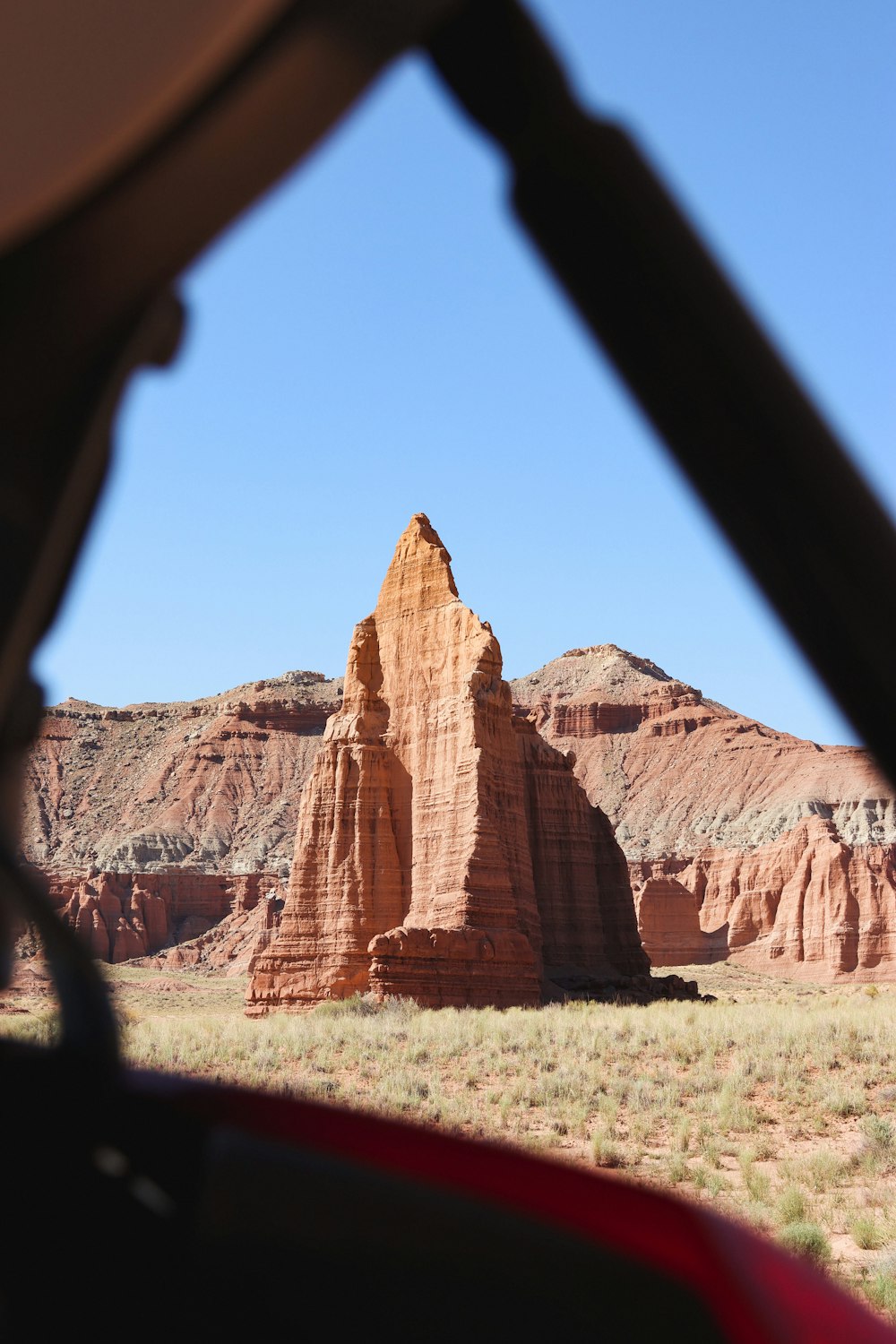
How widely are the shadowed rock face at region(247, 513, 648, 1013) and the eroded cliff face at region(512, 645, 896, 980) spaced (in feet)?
31.3

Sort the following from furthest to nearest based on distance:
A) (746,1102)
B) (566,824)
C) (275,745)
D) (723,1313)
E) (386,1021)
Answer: (275,745) < (566,824) < (386,1021) < (746,1102) < (723,1313)

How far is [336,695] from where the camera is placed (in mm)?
110500

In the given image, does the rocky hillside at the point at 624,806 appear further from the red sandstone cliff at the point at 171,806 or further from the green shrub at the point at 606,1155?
the green shrub at the point at 606,1155

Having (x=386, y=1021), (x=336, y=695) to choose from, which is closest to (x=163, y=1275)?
(x=386, y=1021)

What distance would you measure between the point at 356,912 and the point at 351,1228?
32685 millimetres

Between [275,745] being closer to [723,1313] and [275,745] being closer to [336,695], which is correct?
[336,695]

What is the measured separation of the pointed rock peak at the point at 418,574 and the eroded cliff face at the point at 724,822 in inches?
532

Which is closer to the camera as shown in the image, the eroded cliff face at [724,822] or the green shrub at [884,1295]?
the green shrub at [884,1295]

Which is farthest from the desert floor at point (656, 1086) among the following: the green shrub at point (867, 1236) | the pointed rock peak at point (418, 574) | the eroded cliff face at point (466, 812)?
the pointed rock peak at point (418, 574)

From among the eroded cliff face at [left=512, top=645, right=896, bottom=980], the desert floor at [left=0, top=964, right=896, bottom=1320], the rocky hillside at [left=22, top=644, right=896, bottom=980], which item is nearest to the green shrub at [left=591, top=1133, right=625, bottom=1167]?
the desert floor at [left=0, top=964, right=896, bottom=1320]

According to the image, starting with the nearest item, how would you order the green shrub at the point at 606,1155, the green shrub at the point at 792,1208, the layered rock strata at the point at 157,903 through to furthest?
the green shrub at the point at 792,1208
the green shrub at the point at 606,1155
the layered rock strata at the point at 157,903

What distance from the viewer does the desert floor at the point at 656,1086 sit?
10.5 metres

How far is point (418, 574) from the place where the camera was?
37.2 meters

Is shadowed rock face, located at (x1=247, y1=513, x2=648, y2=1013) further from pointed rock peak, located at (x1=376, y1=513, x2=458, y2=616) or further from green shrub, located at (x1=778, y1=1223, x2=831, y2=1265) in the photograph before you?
green shrub, located at (x1=778, y1=1223, x2=831, y2=1265)
